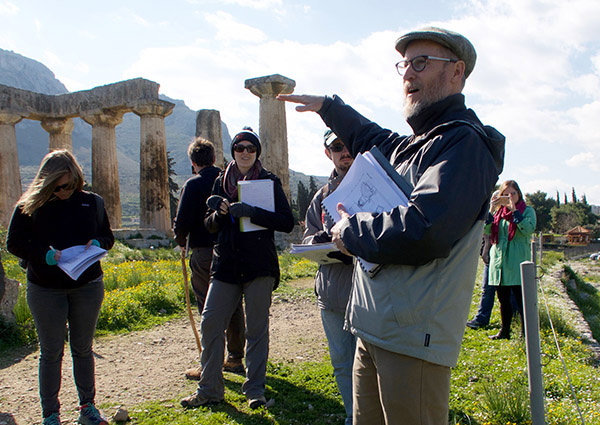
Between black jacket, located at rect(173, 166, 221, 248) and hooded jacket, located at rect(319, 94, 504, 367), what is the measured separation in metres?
3.34

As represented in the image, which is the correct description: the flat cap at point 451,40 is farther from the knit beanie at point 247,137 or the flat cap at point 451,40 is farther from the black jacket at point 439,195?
the knit beanie at point 247,137

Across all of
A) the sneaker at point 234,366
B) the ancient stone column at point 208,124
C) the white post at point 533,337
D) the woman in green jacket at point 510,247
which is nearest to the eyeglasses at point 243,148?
the sneaker at point 234,366

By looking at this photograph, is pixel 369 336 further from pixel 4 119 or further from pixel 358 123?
pixel 4 119

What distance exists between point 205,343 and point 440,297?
2.79 m

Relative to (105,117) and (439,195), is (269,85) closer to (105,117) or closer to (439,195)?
(105,117)

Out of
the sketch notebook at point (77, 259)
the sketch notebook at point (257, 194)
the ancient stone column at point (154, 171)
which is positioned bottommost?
the sketch notebook at point (77, 259)

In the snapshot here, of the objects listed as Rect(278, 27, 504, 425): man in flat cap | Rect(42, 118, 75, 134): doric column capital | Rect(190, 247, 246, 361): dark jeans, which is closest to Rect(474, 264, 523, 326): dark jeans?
Rect(190, 247, 246, 361): dark jeans

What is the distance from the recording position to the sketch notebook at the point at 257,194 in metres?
4.58

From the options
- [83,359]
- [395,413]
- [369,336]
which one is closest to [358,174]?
[369,336]

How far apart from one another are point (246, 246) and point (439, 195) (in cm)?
277

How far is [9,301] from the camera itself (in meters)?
6.79

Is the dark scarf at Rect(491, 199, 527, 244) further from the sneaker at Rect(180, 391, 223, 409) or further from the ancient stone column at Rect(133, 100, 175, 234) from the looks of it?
the ancient stone column at Rect(133, 100, 175, 234)

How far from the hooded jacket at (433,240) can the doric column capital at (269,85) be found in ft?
50.8

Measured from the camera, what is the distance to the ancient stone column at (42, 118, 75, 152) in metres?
20.5
